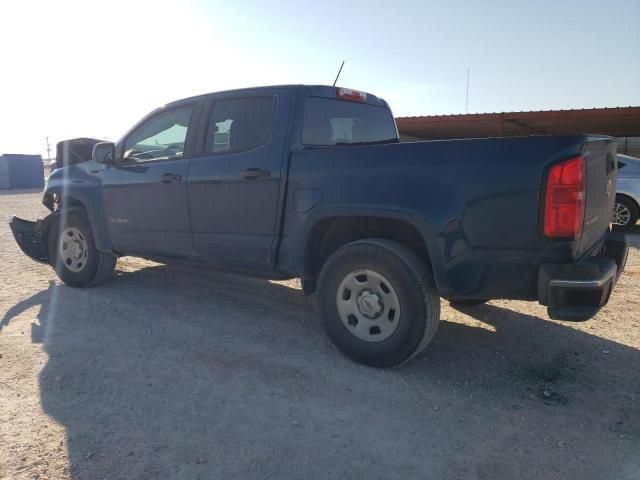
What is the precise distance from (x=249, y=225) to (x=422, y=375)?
5.70ft

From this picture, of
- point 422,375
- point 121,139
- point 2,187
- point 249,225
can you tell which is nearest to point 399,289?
point 422,375

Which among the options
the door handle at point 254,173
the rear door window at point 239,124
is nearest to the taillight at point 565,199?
the door handle at point 254,173

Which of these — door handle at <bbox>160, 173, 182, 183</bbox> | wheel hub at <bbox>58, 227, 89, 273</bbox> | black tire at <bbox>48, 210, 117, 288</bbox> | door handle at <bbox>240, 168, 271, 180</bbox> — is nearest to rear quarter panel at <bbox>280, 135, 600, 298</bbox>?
door handle at <bbox>240, 168, 271, 180</bbox>

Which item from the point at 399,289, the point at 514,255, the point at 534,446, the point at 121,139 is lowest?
the point at 534,446

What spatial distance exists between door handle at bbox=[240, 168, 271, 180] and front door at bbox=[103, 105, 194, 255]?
28.6 inches

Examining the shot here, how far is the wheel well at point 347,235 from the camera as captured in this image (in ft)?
11.2

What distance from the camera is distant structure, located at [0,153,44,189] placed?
25.5 metres

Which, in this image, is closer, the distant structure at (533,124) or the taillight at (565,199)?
the taillight at (565,199)

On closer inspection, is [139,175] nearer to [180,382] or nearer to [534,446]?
[180,382]

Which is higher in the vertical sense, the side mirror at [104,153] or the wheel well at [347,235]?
the side mirror at [104,153]

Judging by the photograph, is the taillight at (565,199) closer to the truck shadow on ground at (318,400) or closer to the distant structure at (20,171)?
the truck shadow on ground at (318,400)

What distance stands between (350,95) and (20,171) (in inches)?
1065

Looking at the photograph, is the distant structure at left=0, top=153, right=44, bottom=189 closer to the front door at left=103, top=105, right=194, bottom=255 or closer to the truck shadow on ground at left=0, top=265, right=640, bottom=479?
the front door at left=103, top=105, right=194, bottom=255

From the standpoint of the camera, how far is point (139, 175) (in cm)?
470
